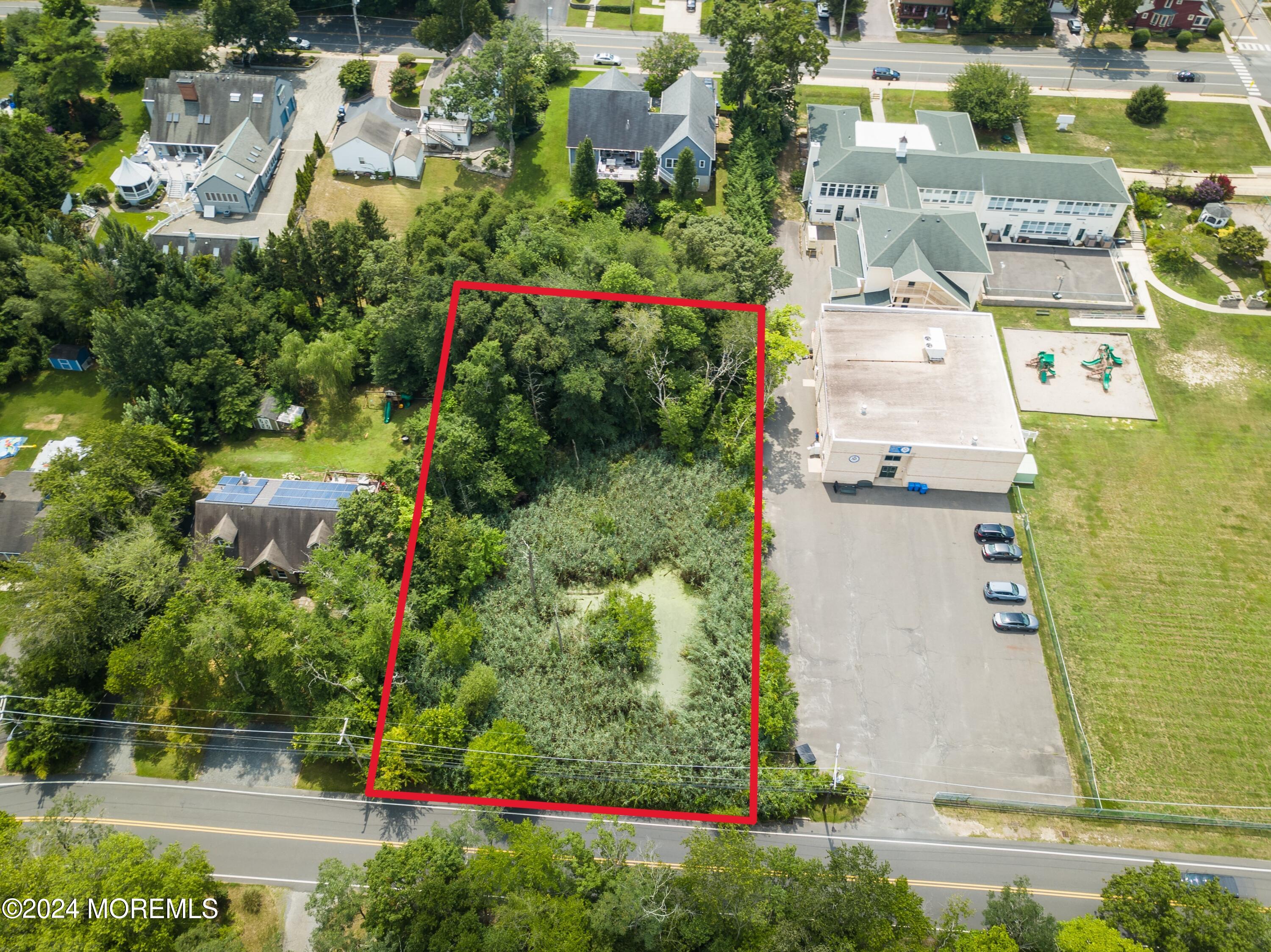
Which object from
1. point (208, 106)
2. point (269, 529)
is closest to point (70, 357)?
point (269, 529)

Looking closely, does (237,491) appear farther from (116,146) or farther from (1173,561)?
(1173,561)

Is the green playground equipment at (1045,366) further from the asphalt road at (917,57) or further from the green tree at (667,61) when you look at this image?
the green tree at (667,61)

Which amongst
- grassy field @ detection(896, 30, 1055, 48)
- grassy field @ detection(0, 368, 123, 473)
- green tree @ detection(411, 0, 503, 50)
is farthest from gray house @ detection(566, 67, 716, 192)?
grassy field @ detection(0, 368, 123, 473)

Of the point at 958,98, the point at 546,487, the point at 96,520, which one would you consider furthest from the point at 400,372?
the point at 958,98

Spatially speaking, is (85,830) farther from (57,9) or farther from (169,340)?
(57,9)

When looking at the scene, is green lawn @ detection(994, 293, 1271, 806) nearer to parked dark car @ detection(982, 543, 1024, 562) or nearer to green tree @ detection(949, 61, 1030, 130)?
parked dark car @ detection(982, 543, 1024, 562)

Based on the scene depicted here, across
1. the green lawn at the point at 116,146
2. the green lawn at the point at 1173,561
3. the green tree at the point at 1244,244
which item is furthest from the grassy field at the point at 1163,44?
the green lawn at the point at 116,146
